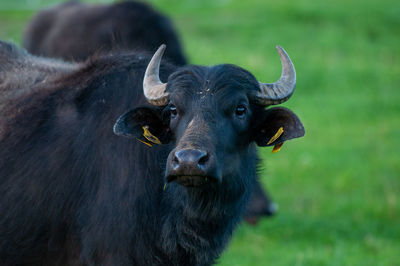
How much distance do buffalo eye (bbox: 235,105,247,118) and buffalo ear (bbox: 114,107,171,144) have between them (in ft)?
2.17

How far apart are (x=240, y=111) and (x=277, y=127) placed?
392 mm

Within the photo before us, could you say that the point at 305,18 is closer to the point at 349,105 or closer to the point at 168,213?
the point at 349,105

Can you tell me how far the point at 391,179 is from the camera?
491 inches

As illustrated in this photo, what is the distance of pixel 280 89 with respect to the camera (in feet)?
18.0

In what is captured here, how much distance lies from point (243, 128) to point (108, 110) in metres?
1.25

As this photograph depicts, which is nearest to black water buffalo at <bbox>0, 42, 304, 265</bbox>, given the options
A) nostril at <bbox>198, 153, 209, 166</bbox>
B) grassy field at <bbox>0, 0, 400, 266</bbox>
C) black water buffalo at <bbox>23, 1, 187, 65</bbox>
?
nostril at <bbox>198, 153, 209, 166</bbox>

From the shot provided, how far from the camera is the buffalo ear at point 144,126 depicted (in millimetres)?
5238

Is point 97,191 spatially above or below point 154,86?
below

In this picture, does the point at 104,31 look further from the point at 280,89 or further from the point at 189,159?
the point at 189,159

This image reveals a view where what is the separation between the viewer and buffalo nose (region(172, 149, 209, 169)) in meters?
4.63

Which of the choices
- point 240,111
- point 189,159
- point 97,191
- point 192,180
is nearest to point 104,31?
point 97,191

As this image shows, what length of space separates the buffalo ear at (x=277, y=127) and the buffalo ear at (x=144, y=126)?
85cm

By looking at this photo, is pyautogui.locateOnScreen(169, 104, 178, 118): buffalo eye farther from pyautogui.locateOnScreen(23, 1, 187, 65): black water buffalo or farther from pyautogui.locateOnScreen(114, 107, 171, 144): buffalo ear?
pyautogui.locateOnScreen(23, 1, 187, 65): black water buffalo

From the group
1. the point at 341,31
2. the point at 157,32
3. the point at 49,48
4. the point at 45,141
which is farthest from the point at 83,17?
the point at 341,31
